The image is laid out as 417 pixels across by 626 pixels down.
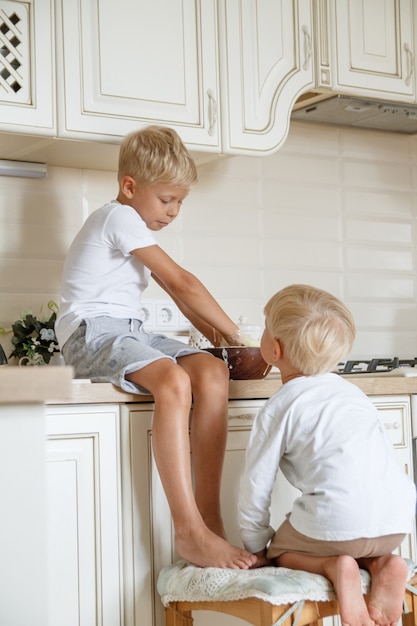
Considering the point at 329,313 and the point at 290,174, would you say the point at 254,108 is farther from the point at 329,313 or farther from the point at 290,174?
the point at 329,313

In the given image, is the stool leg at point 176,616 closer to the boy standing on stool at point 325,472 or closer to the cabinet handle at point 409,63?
the boy standing on stool at point 325,472

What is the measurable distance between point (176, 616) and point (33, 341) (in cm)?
79

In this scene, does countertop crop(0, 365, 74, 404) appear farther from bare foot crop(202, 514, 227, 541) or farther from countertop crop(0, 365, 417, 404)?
bare foot crop(202, 514, 227, 541)

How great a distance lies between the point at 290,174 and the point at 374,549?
1.45m

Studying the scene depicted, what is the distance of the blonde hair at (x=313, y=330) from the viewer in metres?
1.73

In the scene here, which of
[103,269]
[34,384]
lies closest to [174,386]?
[103,269]

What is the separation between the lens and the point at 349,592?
153cm

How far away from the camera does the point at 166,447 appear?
1.77m

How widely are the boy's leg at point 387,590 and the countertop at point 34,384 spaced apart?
972 millimetres

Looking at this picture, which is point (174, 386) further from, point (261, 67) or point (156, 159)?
point (261, 67)

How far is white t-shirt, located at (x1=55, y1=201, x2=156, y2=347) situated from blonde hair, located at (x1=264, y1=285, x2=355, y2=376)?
0.39m

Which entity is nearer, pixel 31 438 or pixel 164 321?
pixel 31 438

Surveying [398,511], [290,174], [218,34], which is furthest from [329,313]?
[290,174]

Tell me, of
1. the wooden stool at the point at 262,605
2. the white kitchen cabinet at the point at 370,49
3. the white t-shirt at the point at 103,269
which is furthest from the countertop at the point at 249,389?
the white kitchen cabinet at the point at 370,49
